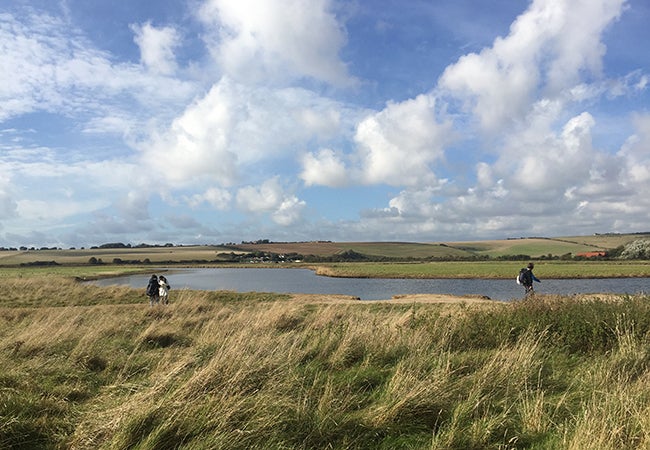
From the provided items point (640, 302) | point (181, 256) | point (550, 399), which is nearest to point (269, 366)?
point (550, 399)

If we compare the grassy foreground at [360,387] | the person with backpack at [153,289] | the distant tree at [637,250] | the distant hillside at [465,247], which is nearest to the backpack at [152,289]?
the person with backpack at [153,289]

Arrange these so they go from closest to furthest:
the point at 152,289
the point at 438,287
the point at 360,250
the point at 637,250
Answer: the point at 152,289
the point at 438,287
the point at 637,250
the point at 360,250

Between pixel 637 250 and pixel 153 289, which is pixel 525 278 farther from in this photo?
pixel 637 250

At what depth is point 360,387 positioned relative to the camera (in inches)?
246

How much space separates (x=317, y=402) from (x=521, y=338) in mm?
4180

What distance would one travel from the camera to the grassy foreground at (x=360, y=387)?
4.50 metres

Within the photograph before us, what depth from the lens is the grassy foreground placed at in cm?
450

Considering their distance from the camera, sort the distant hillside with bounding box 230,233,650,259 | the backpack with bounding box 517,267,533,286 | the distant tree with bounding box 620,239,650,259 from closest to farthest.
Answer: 1. the backpack with bounding box 517,267,533,286
2. the distant tree with bounding box 620,239,650,259
3. the distant hillside with bounding box 230,233,650,259

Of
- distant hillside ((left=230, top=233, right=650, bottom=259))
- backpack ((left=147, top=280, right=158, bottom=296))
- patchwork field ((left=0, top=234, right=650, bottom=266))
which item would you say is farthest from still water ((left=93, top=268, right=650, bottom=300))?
distant hillside ((left=230, top=233, right=650, bottom=259))

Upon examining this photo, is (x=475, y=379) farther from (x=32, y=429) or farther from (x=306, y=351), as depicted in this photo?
(x=32, y=429)

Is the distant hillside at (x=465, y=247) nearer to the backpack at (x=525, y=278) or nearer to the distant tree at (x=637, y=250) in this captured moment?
the distant tree at (x=637, y=250)

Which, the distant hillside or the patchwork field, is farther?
the distant hillside

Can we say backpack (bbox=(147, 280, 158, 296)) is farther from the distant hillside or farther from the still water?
the distant hillside

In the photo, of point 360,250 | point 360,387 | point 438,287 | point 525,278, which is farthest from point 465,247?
point 360,387
